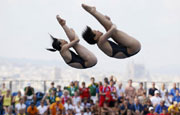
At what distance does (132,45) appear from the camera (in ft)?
31.0

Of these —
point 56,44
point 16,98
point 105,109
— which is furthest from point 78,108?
point 56,44

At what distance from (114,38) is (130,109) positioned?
634 cm

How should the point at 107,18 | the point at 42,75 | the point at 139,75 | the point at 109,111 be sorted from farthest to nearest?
the point at 42,75, the point at 139,75, the point at 109,111, the point at 107,18

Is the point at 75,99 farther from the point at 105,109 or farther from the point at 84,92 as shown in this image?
the point at 105,109

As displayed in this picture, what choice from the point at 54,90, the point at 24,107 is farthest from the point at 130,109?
the point at 24,107

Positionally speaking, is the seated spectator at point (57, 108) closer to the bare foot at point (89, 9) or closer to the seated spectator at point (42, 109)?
the seated spectator at point (42, 109)

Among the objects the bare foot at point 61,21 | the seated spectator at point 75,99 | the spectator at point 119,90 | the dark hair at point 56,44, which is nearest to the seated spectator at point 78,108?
the seated spectator at point 75,99

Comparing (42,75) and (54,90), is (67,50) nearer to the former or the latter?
(54,90)

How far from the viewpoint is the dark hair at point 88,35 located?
935cm

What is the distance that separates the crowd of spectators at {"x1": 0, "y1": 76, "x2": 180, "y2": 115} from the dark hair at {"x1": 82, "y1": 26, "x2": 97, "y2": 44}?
18.5 feet

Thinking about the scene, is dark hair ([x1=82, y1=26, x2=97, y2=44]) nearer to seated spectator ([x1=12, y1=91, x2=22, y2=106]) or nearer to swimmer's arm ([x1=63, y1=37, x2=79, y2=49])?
swimmer's arm ([x1=63, y1=37, x2=79, y2=49])

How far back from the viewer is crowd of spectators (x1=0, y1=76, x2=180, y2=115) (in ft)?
49.1

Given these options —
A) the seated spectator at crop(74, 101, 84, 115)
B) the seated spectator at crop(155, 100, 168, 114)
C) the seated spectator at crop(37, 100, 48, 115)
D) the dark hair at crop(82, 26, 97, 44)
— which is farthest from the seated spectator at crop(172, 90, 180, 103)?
the dark hair at crop(82, 26, 97, 44)

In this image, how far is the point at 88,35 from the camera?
941cm
